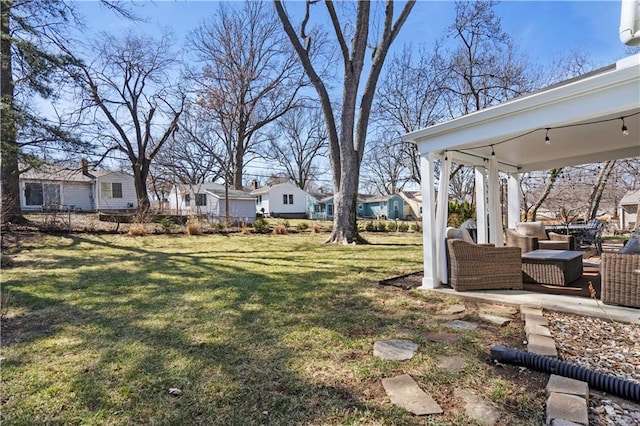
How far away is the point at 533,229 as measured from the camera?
7.30m

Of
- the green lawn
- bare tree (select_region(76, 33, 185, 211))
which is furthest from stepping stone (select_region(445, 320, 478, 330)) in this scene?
bare tree (select_region(76, 33, 185, 211))

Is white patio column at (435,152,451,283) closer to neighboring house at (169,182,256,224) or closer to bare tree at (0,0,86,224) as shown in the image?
bare tree at (0,0,86,224)

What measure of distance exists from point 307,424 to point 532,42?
615 inches

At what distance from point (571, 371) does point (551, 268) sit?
2.89 metres

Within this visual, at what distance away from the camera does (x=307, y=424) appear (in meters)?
1.81

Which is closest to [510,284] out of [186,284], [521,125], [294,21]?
[521,125]

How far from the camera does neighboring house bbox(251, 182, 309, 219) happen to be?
29859 millimetres

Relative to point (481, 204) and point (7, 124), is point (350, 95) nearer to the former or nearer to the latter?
point (481, 204)

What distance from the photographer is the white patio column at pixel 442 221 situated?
188 inches

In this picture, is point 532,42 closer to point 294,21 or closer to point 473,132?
point 294,21

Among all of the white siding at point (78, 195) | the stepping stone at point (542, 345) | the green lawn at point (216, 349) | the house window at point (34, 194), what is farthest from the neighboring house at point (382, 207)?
the stepping stone at point (542, 345)

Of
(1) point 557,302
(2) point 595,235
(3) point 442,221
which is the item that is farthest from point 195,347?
(2) point 595,235

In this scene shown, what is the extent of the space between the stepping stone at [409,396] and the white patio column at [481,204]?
18.3ft

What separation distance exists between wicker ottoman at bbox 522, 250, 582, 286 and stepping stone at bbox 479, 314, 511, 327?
166 cm
